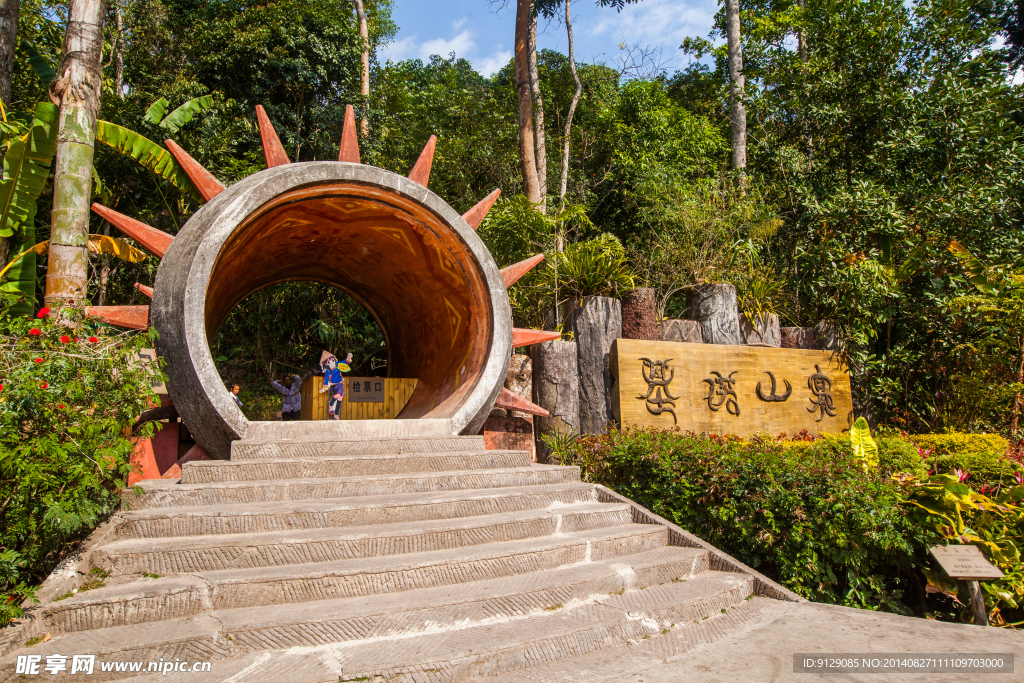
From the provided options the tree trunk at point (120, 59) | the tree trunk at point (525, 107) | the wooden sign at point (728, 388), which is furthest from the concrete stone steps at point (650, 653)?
the tree trunk at point (120, 59)

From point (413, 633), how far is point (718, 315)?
7.05 m

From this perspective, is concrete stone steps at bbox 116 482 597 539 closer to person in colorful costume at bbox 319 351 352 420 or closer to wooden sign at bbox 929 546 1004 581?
wooden sign at bbox 929 546 1004 581

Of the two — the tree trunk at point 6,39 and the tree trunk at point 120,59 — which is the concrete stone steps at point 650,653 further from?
the tree trunk at point 120,59

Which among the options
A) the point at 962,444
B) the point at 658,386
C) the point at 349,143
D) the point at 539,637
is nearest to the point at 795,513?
the point at 539,637

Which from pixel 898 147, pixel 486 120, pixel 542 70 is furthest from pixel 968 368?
pixel 542 70

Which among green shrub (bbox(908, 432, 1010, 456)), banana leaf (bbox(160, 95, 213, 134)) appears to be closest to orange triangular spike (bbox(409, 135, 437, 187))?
green shrub (bbox(908, 432, 1010, 456))

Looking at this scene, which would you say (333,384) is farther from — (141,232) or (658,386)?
(658,386)

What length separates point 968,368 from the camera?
31.0 feet

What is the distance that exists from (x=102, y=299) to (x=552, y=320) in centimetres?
866

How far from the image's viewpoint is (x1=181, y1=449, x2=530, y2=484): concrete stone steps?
4414mm

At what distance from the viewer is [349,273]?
8906 mm

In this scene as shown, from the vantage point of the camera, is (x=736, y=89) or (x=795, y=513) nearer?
(x=795, y=513)

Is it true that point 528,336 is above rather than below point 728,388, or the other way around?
above

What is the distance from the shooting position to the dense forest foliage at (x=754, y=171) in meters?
9.77
